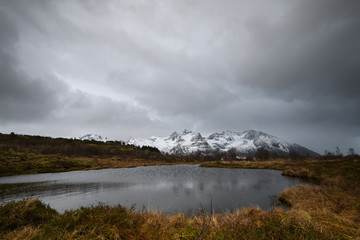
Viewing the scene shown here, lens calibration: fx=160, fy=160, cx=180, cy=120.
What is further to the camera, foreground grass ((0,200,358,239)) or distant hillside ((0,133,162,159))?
distant hillside ((0,133,162,159))

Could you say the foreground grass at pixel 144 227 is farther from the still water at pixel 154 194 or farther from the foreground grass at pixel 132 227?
the still water at pixel 154 194

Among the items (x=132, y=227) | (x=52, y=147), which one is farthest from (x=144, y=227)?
(x=52, y=147)

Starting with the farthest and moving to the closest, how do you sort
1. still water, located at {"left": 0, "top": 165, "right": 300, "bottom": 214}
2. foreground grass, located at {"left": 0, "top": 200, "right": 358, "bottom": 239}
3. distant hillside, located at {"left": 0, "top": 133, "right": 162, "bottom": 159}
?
distant hillside, located at {"left": 0, "top": 133, "right": 162, "bottom": 159}
still water, located at {"left": 0, "top": 165, "right": 300, "bottom": 214}
foreground grass, located at {"left": 0, "top": 200, "right": 358, "bottom": 239}

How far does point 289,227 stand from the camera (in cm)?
452

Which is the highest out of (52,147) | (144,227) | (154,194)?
(52,147)

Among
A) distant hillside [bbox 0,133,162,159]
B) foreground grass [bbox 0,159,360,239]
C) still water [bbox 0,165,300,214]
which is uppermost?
distant hillside [bbox 0,133,162,159]

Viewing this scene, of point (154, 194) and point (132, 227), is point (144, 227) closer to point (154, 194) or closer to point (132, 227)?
point (132, 227)

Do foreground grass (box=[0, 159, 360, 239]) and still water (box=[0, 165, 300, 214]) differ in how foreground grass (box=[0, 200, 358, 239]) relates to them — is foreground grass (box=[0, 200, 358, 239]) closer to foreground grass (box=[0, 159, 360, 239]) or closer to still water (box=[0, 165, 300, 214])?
foreground grass (box=[0, 159, 360, 239])

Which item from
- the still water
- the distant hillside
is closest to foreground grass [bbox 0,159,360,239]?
the still water

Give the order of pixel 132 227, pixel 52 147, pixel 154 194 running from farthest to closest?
1. pixel 52 147
2. pixel 154 194
3. pixel 132 227

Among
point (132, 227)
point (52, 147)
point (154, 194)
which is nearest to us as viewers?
point (132, 227)

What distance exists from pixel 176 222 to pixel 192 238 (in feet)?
8.44

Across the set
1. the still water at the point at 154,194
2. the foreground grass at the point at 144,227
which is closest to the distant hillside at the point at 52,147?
the still water at the point at 154,194

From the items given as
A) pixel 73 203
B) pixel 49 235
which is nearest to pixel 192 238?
pixel 49 235
